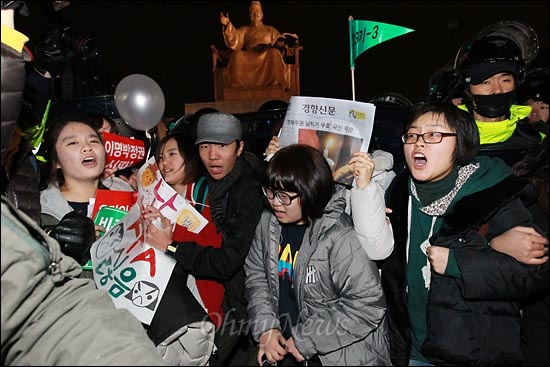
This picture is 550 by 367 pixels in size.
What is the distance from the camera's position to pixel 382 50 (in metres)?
10.8

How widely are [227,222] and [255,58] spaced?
7321 mm

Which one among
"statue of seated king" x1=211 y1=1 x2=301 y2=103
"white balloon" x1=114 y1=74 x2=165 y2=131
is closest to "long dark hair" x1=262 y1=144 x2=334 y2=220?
"white balloon" x1=114 y1=74 x2=165 y2=131

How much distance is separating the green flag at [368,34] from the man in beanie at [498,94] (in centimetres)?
39

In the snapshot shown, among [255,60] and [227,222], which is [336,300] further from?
[255,60]

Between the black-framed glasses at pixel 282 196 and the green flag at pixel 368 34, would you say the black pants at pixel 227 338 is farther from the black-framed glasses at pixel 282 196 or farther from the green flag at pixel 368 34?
the green flag at pixel 368 34

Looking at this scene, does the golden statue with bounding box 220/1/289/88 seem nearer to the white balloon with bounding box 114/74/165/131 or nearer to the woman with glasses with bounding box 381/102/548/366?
the white balloon with bounding box 114/74/165/131

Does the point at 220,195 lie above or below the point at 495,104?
below

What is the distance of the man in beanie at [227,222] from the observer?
208cm

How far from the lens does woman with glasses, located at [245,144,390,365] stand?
5.84ft

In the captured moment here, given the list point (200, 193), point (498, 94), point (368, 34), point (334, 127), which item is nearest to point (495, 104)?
point (498, 94)

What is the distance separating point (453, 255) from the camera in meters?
1.62

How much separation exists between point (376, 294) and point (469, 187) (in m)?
0.52

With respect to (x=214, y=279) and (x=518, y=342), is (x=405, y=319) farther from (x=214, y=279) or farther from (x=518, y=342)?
(x=214, y=279)

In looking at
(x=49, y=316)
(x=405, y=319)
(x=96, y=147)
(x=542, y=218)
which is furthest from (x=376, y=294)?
(x=96, y=147)
